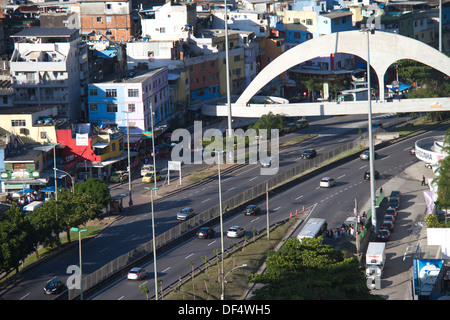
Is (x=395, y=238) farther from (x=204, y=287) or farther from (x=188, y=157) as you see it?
(x=188, y=157)

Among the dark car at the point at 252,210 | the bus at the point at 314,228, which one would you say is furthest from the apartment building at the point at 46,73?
the bus at the point at 314,228

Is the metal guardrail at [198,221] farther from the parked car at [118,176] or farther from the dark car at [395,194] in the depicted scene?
the parked car at [118,176]

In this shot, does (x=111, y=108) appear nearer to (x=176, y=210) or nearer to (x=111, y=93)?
(x=111, y=93)

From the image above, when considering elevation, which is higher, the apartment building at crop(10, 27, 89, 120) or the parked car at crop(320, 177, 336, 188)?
the apartment building at crop(10, 27, 89, 120)

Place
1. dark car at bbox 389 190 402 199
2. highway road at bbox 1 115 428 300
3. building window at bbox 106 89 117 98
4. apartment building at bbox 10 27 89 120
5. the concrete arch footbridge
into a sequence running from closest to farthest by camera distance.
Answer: highway road at bbox 1 115 428 300 < dark car at bbox 389 190 402 199 < the concrete arch footbridge < building window at bbox 106 89 117 98 < apartment building at bbox 10 27 89 120

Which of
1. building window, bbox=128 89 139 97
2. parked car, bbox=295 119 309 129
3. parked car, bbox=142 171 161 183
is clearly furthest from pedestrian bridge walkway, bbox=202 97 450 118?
parked car, bbox=142 171 161 183

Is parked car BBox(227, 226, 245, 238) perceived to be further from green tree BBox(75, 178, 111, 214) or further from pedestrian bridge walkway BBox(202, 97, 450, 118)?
pedestrian bridge walkway BBox(202, 97, 450, 118)
